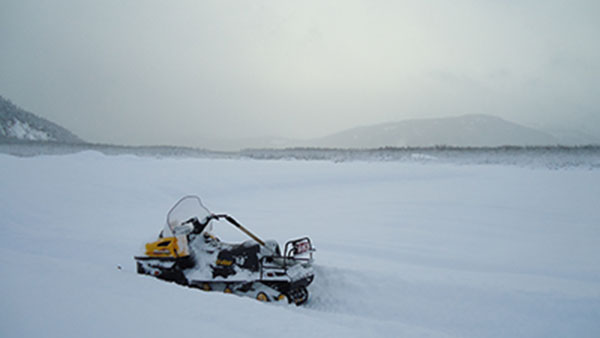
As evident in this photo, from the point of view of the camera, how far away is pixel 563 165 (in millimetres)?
16438

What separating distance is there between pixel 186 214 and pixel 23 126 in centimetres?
4759

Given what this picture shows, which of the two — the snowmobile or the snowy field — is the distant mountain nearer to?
the snowy field

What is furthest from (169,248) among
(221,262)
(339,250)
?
(339,250)

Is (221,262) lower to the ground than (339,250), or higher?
higher

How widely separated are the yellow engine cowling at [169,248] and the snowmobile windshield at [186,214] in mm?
182

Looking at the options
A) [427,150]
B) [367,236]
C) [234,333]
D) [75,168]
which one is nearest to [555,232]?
[367,236]

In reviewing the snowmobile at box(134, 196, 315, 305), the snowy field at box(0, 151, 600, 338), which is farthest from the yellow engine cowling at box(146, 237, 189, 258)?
the snowy field at box(0, 151, 600, 338)

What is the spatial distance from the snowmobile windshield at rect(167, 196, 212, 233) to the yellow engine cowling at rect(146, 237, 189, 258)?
182 millimetres

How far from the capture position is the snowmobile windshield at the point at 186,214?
19.2 feet

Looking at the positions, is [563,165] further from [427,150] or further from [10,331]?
[10,331]

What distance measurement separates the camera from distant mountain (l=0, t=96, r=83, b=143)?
128ft

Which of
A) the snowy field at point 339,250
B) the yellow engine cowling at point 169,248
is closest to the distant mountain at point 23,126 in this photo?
the snowy field at point 339,250

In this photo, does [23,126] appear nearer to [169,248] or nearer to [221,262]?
[169,248]

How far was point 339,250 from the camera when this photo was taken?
24.9ft
